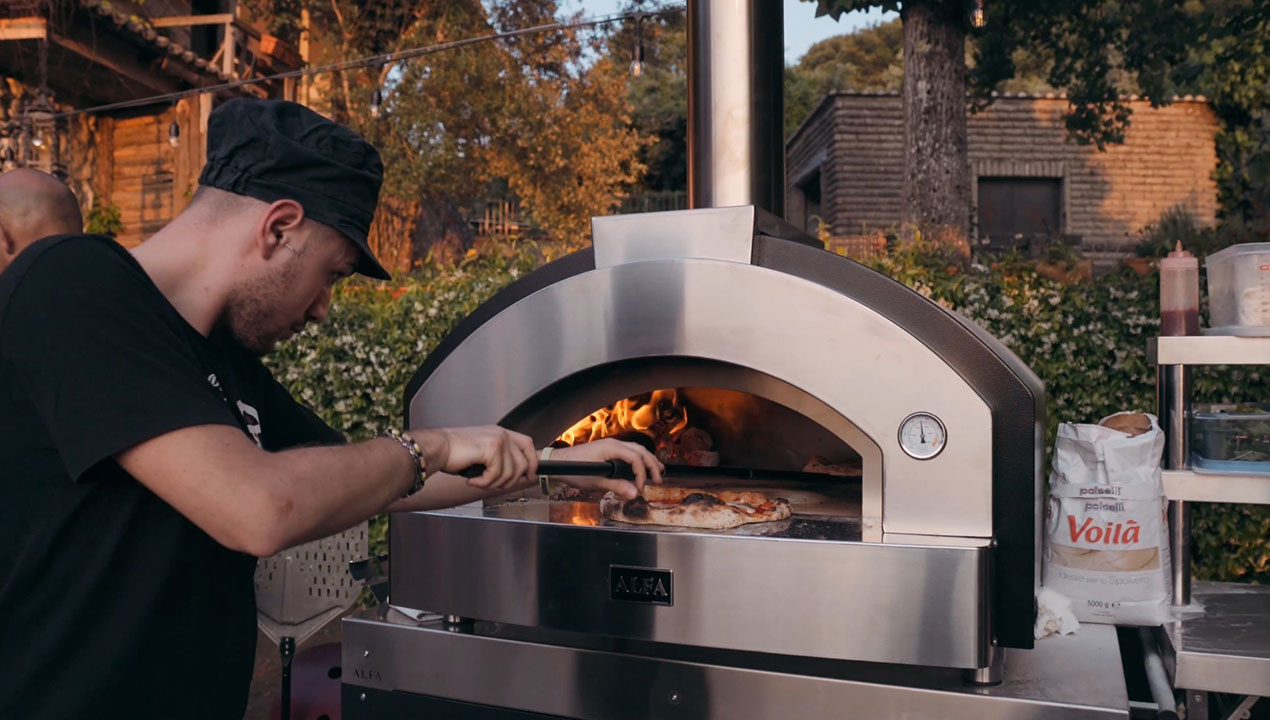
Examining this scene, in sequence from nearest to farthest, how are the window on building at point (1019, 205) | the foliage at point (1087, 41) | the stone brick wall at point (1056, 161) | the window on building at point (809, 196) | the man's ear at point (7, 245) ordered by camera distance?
the man's ear at point (7, 245), the foliage at point (1087, 41), the stone brick wall at point (1056, 161), the window on building at point (1019, 205), the window on building at point (809, 196)

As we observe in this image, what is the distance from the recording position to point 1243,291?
6.75ft

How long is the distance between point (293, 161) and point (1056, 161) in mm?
15498

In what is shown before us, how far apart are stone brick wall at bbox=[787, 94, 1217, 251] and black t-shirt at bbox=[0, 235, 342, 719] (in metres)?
13.6

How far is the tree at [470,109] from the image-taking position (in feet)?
33.7

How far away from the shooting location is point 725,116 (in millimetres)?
2150

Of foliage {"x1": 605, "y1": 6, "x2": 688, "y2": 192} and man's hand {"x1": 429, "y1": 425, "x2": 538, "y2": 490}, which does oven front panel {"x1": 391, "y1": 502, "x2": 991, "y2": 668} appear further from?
foliage {"x1": 605, "y1": 6, "x2": 688, "y2": 192}

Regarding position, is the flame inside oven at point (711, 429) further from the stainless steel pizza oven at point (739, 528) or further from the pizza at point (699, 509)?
the pizza at point (699, 509)

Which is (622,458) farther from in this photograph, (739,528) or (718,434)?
(718,434)

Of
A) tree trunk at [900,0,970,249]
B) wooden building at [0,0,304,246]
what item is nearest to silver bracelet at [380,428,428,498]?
tree trunk at [900,0,970,249]

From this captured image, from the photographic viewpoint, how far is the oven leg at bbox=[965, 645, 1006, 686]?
1.61m

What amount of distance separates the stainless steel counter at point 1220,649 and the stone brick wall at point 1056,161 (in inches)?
491

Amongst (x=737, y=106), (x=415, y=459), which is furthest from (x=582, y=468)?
(x=737, y=106)

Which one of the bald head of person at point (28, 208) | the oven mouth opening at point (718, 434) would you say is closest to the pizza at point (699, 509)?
the oven mouth opening at point (718, 434)

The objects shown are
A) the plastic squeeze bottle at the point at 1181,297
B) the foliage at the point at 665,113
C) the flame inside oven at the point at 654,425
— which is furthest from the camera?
the foliage at the point at 665,113
